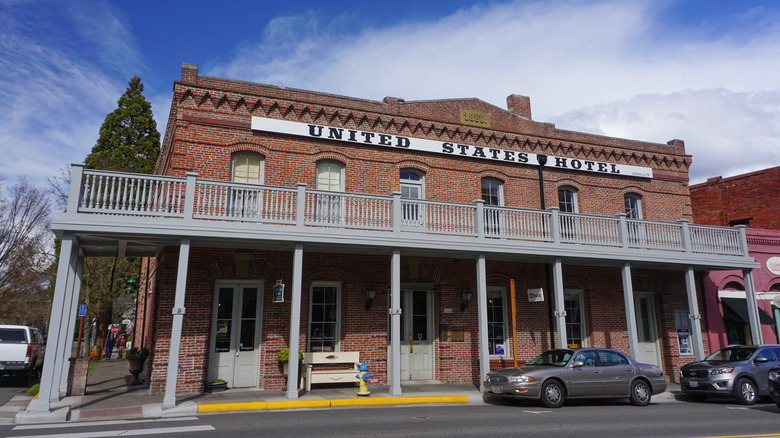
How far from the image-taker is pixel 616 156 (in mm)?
18797

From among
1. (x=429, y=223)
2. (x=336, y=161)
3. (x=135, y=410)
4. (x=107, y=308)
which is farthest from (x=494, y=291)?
(x=107, y=308)

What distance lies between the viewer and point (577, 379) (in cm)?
1102

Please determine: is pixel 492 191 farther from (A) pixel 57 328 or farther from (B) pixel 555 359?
(A) pixel 57 328

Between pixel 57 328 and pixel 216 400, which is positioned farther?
pixel 216 400

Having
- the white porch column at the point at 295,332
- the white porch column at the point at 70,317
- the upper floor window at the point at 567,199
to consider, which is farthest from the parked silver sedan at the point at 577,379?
the white porch column at the point at 70,317

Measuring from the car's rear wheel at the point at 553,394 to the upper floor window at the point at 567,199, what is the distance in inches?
326

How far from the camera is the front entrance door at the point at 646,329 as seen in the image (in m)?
17.4

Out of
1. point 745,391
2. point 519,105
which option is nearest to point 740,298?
point 745,391

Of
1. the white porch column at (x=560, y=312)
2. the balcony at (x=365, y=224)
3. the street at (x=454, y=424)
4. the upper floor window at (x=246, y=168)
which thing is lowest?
the street at (x=454, y=424)

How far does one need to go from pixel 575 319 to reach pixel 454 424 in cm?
971

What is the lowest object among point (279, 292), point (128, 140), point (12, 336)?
point (12, 336)

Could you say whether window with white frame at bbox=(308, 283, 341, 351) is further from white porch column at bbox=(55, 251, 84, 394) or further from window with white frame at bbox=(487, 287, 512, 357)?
white porch column at bbox=(55, 251, 84, 394)

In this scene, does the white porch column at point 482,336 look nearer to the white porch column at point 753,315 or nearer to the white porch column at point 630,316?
the white porch column at point 630,316

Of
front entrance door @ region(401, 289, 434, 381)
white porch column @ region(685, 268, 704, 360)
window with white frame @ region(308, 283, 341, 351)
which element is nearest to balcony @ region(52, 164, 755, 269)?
white porch column @ region(685, 268, 704, 360)
